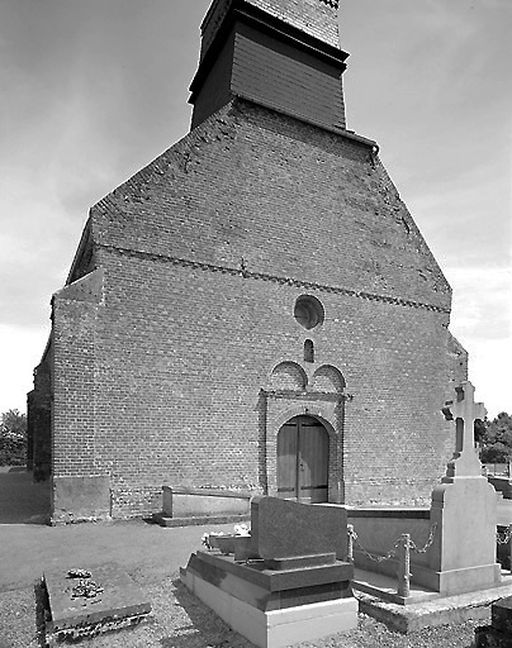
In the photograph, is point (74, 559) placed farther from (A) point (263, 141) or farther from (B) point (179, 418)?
(A) point (263, 141)

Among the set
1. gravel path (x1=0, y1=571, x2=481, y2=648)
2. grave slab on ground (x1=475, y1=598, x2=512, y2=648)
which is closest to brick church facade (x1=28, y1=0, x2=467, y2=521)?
gravel path (x1=0, y1=571, x2=481, y2=648)

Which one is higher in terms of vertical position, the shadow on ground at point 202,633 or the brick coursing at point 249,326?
the brick coursing at point 249,326

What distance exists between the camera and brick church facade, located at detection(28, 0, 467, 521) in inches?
437

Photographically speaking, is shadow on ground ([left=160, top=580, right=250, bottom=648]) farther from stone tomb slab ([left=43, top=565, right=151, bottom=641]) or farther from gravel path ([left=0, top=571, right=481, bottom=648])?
stone tomb slab ([left=43, top=565, right=151, bottom=641])

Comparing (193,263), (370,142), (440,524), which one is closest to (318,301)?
(193,263)

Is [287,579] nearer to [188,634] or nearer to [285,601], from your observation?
[285,601]

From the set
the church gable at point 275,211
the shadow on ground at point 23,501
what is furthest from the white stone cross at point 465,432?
the shadow on ground at point 23,501

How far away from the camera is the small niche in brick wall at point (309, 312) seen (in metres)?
14.0

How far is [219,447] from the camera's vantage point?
1214cm

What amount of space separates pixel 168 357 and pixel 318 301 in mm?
4632

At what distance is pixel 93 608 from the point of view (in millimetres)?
5129

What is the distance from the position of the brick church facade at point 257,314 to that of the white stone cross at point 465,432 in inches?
252

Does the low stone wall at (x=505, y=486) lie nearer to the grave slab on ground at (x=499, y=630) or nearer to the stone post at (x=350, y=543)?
the stone post at (x=350, y=543)

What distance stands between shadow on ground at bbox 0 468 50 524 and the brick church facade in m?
0.98
